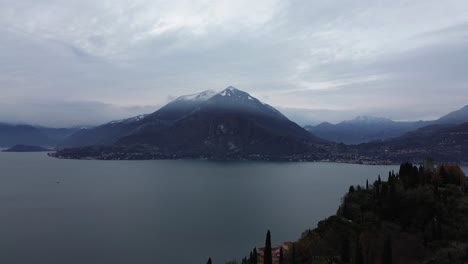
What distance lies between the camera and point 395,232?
5166 centimetres

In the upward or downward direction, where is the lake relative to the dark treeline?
downward

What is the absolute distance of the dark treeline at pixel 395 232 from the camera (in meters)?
43.9

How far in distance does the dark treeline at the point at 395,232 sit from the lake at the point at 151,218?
16.5 meters

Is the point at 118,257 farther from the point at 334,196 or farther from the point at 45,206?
the point at 334,196

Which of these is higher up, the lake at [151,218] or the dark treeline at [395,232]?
the dark treeline at [395,232]

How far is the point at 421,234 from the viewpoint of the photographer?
5041 cm

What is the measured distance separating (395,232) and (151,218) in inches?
2186

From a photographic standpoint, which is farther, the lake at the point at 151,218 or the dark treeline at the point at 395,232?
the lake at the point at 151,218

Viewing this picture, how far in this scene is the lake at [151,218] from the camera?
206 ft

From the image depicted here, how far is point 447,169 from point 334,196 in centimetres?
4918

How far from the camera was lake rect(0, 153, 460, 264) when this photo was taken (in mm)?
62844

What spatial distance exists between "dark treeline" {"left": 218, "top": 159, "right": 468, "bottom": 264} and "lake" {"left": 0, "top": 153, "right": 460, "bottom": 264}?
16.5 meters

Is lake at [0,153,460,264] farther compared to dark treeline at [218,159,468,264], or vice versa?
lake at [0,153,460,264]

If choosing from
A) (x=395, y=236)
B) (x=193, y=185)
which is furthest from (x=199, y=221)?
(x=193, y=185)
